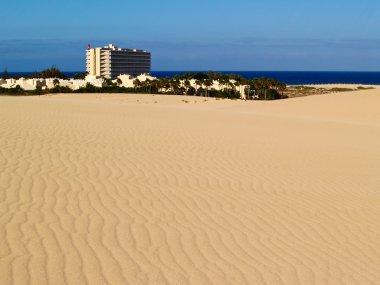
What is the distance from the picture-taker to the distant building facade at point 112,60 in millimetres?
134750

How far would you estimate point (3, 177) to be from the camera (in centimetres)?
707

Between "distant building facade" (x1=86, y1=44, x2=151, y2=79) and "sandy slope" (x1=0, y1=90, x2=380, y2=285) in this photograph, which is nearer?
"sandy slope" (x1=0, y1=90, x2=380, y2=285)

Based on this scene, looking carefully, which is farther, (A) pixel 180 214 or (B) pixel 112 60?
(B) pixel 112 60

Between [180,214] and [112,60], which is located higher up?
[112,60]

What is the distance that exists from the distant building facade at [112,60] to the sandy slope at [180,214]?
407 feet

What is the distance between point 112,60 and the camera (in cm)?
13525

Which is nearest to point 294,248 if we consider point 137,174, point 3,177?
point 137,174

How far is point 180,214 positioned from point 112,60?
5214 inches

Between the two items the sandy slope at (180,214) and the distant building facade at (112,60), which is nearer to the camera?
the sandy slope at (180,214)

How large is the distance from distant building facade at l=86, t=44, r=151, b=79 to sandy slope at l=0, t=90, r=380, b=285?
124124mm

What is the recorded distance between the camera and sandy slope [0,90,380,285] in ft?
14.4

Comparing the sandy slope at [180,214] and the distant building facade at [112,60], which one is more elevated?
the distant building facade at [112,60]

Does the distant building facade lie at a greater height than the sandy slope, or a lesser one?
greater

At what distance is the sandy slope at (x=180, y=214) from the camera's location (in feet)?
14.4
